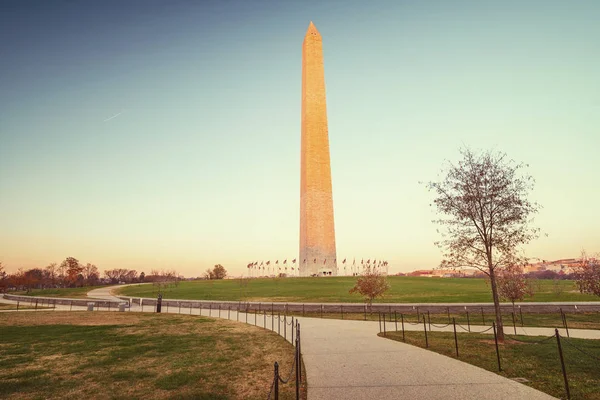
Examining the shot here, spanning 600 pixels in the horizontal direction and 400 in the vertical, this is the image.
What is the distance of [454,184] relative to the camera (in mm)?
19234

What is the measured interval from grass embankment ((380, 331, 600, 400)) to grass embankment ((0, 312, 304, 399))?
6353mm

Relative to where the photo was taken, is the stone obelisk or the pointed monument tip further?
the pointed monument tip

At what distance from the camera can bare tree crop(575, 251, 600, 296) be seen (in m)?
24.6

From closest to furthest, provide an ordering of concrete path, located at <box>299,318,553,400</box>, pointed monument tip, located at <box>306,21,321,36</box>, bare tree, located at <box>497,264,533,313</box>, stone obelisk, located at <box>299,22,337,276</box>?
concrete path, located at <box>299,318,553,400</box> < bare tree, located at <box>497,264,533,313</box> < stone obelisk, located at <box>299,22,337,276</box> < pointed monument tip, located at <box>306,21,321,36</box>

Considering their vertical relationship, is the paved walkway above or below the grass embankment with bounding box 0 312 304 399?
above

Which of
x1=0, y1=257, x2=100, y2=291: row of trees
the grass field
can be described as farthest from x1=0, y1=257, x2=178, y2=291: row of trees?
the grass field

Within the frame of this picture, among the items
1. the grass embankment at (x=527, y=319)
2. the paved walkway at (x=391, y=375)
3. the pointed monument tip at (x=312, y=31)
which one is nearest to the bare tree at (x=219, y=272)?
the pointed monument tip at (x=312, y=31)

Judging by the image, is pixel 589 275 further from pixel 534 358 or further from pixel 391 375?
pixel 391 375

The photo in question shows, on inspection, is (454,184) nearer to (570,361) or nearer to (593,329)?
(570,361)

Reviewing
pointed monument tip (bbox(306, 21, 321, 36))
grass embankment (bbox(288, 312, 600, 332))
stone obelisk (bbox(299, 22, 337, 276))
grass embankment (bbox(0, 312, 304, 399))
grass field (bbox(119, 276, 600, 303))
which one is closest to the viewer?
grass embankment (bbox(0, 312, 304, 399))

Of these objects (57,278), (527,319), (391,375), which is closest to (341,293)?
(527,319)

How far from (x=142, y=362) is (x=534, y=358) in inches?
549

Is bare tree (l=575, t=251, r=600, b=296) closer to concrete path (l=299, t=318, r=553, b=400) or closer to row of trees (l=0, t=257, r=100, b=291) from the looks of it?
concrete path (l=299, t=318, r=553, b=400)

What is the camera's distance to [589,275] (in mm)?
25844
